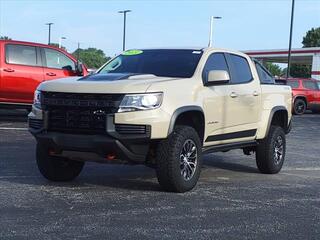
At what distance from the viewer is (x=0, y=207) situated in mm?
6004

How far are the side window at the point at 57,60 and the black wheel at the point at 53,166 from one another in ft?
24.0

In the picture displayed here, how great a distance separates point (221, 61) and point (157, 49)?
0.92 metres

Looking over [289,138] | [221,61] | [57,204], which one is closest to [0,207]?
[57,204]

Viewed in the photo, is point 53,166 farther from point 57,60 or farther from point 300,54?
point 300,54

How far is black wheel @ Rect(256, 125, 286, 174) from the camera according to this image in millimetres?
8828

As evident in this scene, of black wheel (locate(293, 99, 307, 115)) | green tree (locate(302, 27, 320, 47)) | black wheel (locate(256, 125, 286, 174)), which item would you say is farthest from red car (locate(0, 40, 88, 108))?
green tree (locate(302, 27, 320, 47))

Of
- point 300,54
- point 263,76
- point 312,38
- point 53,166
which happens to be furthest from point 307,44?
point 53,166

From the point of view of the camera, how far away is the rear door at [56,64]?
14609mm

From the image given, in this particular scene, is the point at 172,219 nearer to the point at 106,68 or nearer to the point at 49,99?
the point at 49,99

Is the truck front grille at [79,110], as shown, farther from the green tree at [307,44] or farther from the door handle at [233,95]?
the green tree at [307,44]

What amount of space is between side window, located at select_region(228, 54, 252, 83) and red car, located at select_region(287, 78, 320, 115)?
57.3 feet

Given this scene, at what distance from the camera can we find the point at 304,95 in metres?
25.8

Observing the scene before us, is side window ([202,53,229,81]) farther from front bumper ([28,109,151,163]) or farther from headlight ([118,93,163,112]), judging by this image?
front bumper ([28,109,151,163])

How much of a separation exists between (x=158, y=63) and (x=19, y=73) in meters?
7.36
